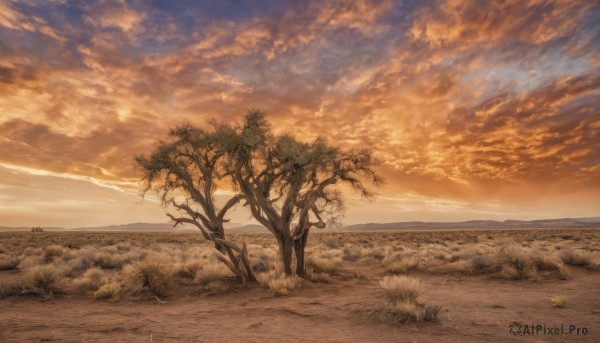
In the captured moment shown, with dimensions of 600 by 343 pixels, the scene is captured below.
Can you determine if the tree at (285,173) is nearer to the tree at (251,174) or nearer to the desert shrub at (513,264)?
the tree at (251,174)

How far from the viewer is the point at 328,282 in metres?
16.5

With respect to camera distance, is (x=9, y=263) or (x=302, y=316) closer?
(x=302, y=316)

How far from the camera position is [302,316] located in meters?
10.7

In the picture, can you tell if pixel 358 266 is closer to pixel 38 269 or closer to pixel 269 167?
pixel 269 167

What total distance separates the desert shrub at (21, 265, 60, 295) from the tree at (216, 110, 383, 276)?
8757 millimetres

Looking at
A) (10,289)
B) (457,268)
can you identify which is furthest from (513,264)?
(10,289)

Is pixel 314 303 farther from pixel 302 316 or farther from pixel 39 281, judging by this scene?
pixel 39 281

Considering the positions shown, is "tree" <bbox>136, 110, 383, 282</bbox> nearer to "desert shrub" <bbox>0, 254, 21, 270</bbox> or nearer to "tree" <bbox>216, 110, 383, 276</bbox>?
"tree" <bbox>216, 110, 383, 276</bbox>

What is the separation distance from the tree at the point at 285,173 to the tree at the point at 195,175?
33.0 inches

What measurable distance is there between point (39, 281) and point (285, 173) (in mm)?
11308

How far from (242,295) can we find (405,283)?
22.1ft

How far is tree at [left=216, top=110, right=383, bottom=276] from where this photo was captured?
15.4 m

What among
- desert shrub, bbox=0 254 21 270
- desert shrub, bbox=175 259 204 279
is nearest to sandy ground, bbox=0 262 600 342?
desert shrub, bbox=175 259 204 279

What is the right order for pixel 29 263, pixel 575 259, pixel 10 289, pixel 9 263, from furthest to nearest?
pixel 29 263 → pixel 9 263 → pixel 575 259 → pixel 10 289
